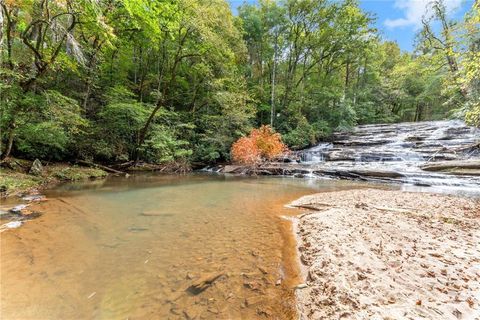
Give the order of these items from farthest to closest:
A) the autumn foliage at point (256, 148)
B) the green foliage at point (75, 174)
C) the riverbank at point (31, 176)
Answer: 1. the autumn foliage at point (256, 148)
2. the green foliage at point (75, 174)
3. the riverbank at point (31, 176)

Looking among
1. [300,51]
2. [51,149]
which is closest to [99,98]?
[51,149]

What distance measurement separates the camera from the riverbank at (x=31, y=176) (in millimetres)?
6567

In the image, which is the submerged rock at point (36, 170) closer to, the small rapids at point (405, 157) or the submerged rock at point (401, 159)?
the submerged rock at point (401, 159)

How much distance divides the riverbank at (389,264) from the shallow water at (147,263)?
33 centimetres

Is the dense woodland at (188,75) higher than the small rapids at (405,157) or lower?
higher

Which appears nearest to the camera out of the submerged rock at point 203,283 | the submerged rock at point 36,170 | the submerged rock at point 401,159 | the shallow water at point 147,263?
the shallow water at point 147,263

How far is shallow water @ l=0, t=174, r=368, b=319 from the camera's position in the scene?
234 cm

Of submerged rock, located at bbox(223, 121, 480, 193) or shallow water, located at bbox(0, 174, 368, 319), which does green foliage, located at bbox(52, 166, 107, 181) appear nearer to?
shallow water, located at bbox(0, 174, 368, 319)

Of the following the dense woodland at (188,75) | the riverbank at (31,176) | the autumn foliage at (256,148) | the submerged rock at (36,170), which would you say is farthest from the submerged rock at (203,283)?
the autumn foliage at (256,148)

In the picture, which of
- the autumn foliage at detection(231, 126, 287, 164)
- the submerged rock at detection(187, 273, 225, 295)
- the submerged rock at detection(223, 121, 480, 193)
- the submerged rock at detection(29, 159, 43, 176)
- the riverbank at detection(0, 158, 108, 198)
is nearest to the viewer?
the submerged rock at detection(187, 273, 225, 295)

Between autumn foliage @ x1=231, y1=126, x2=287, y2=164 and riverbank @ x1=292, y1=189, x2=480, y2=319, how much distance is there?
8327 millimetres

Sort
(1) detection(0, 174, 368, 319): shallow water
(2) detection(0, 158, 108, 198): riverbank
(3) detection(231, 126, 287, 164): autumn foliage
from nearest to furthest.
A: 1. (1) detection(0, 174, 368, 319): shallow water
2. (2) detection(0, 158, 108, 198): riverbank
3. (3) detection(231, 126, 287, 164): autumn foliage

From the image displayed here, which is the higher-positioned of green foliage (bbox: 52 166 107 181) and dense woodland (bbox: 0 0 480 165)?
dense woodland (bbox: 0 0 480 165)

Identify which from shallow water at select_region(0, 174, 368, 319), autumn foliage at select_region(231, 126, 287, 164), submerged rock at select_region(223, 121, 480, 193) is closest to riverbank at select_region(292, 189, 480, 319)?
shallow water at select_region(0, 174, 368, 319)
